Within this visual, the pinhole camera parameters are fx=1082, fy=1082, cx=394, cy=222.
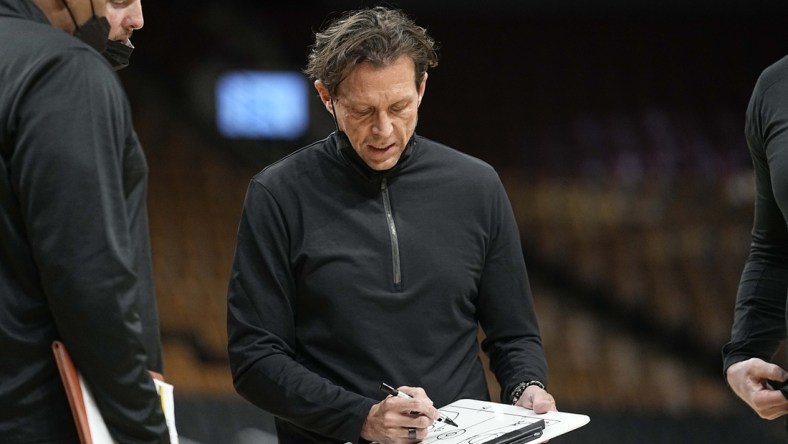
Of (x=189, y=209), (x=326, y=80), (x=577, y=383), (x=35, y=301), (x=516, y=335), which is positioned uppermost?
(x=326, y=80)

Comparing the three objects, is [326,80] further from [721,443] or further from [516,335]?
[721,443]

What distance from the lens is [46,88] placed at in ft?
4.41

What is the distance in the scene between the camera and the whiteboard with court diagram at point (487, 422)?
1684mm

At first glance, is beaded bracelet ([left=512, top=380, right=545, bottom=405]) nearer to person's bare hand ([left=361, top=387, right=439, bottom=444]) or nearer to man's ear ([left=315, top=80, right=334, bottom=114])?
person's bare hand ([left=361, top=387, right=439, bottom=444])

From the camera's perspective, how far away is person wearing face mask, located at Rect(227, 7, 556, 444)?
1853 millimetres

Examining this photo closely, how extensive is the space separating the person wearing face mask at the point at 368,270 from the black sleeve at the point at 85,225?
478 mm

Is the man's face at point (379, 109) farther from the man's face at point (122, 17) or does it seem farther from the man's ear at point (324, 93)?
the man's face at point (122, 17)

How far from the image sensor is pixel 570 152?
24.7ft

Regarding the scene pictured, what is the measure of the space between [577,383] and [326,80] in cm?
408

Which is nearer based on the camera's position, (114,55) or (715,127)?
(114,55)

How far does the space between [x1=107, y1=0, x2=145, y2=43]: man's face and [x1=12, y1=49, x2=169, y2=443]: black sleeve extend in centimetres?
19

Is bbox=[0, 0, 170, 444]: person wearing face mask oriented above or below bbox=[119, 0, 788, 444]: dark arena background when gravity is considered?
above

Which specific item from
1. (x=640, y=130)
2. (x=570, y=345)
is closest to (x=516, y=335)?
(x=570, y=345)

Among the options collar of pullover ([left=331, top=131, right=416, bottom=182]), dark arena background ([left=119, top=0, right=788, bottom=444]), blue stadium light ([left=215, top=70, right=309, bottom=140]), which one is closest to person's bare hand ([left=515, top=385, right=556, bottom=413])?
collar of pullover ([left=331, top=131, right=416, bottom=182])
